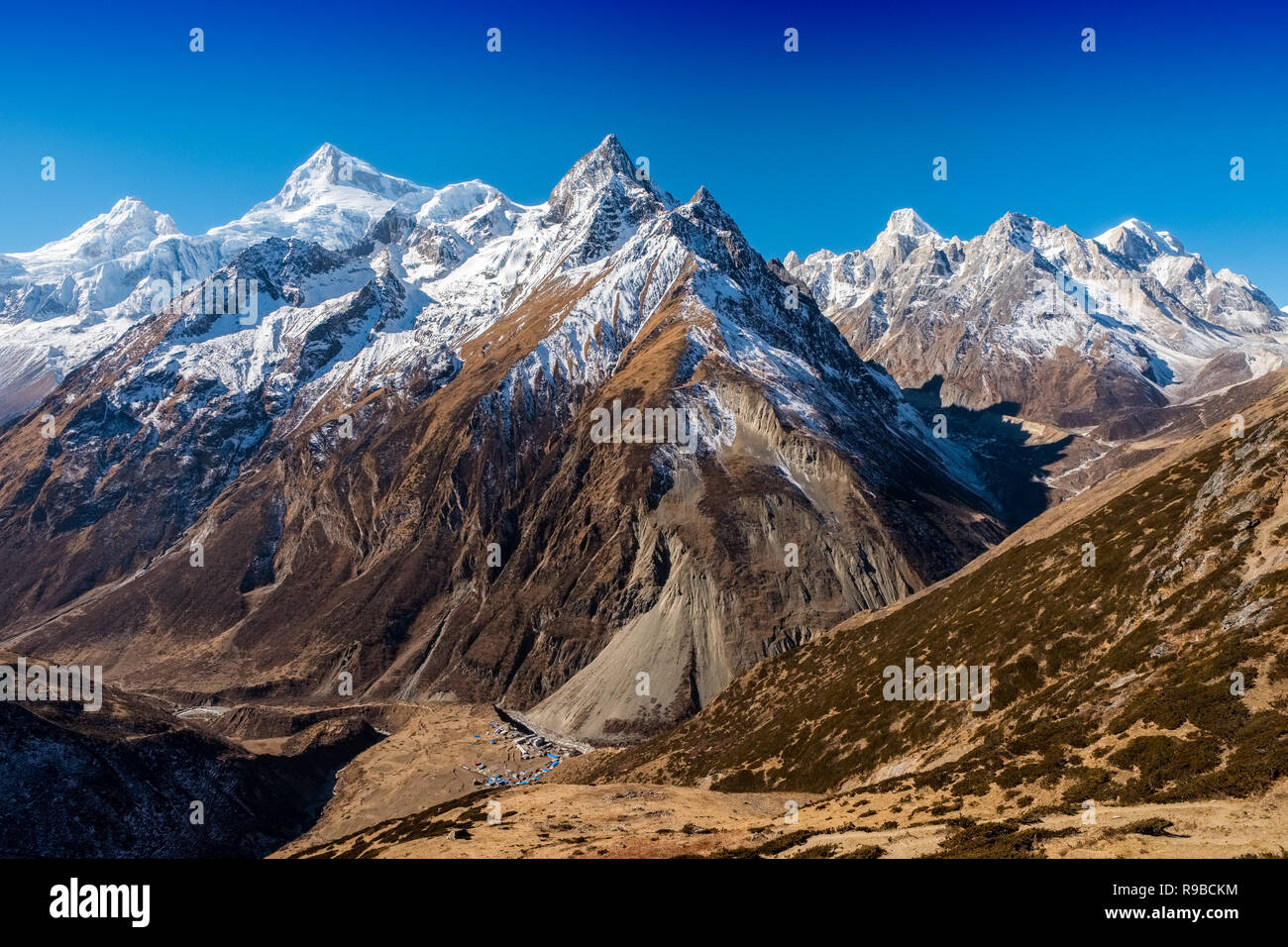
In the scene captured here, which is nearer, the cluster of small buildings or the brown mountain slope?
the brown mountain slope

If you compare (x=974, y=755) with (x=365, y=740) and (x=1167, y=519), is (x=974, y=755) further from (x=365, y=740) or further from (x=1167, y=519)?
(x=365, y=740)

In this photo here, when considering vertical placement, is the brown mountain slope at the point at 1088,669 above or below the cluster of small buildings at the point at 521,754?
above

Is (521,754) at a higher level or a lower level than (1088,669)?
lower

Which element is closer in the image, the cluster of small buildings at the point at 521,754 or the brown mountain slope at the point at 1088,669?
the brown mountain slope at the point at 1088,669

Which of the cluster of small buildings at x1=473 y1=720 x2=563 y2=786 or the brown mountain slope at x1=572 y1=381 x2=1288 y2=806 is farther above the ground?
the brown mountain slope at x1=572 y1=381 x2=1288 y2=806

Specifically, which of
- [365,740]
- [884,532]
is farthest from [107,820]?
[884,532]

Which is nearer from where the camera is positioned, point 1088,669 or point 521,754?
point 1088,669
